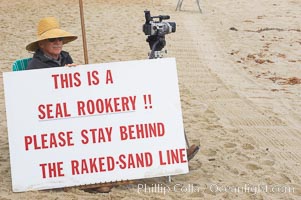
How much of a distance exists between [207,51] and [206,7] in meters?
6.53

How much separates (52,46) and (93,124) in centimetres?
94

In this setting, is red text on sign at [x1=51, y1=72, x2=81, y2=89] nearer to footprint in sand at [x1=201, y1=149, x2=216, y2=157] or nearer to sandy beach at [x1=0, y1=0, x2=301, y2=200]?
sandy beach at [x1=0, y1=0, x2=301, y2=200]

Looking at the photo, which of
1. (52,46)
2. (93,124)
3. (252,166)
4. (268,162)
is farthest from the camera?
(268,162)

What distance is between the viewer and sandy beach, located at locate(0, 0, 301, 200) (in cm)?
523

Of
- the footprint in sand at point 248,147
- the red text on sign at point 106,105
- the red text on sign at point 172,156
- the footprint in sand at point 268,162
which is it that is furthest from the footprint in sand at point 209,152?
the red text on sign at point 106,105

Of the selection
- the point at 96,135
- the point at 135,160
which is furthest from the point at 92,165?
the point at 135,160

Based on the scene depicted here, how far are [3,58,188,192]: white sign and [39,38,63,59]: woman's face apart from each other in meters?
0.61

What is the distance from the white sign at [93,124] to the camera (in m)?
4.81

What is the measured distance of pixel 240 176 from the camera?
17.8 ft

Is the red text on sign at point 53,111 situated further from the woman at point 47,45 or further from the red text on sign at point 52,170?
the woman at point 47,45

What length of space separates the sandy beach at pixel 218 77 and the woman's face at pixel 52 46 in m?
1.07

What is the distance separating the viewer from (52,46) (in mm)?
5430

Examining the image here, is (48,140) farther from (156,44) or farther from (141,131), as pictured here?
(156,44)

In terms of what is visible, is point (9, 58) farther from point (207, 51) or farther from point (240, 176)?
point (240, 176)
